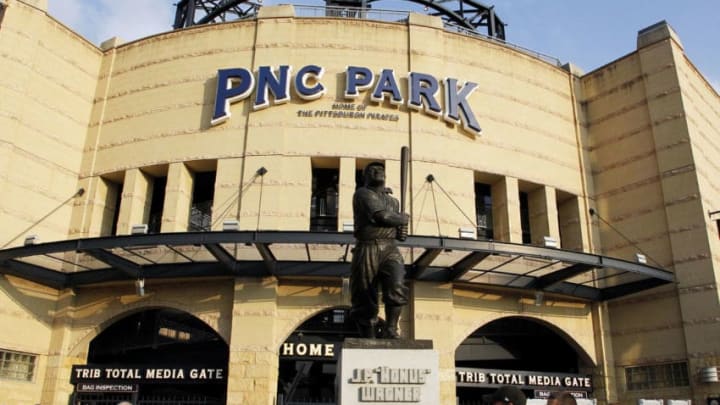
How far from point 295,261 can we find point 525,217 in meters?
9.51

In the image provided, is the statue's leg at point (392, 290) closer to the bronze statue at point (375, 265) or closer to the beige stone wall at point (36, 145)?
the bronze statue at point (375, 265)

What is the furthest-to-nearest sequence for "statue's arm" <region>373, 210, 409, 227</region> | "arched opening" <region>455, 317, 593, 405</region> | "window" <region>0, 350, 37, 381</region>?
"arched opening" <region>455, 317, 593, 405</region>, "window" <region>0, 350, 37, 381</region>, "statue's arm" <region>373, 210, 409, 227</region>

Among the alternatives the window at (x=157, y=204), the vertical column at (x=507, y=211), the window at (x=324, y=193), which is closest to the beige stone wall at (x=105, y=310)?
the window at (x=157, y=204)

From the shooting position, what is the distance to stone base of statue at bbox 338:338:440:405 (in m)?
8.46

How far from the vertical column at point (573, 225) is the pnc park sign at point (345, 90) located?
4.93 meters

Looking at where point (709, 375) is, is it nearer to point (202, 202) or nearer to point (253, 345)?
point (253, 345)

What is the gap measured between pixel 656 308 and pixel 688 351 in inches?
66.7

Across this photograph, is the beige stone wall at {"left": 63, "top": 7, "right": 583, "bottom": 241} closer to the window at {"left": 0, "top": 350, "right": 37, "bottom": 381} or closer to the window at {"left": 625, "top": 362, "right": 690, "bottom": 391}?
the window at {"left": 0, "top": 350, "right": 37, "bottom": 381}

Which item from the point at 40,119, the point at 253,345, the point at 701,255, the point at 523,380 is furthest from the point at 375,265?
the point at 40,119

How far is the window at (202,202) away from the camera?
22938mm

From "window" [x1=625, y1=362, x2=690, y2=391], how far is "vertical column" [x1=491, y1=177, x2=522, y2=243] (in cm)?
583

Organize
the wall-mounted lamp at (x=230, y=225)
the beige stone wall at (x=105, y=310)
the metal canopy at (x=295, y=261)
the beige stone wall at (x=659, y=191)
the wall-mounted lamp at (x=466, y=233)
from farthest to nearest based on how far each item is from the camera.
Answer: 1. the beige stone wall at (x=659, y=191)
2. the beige stone wall at (x=105, y=310)
3. the wall-mounted lamp at (x=466, y=233)
4. the wall-mounted lamp at (x=230, y=225)
5. the metal canopy at (x=295, y=261)

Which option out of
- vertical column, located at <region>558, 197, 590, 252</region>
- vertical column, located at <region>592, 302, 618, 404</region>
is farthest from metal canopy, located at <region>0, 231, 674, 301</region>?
vertical column, located at <region>558, 197, 590, 252</region>

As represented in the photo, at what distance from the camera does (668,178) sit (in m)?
22.2
